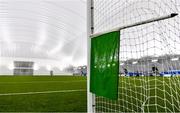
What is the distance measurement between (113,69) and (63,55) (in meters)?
31.1

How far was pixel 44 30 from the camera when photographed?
81.1 ft

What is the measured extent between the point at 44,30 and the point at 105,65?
2182 centimetres

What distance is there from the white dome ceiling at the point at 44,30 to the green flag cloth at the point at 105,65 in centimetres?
1375

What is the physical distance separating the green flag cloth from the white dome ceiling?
45.1 ft

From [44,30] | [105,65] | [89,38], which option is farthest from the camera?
[44,30]

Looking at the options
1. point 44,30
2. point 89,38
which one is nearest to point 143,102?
point 89,38

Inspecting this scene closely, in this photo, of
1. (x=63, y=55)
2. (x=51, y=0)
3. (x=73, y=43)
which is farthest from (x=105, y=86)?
(x=63, y=55)

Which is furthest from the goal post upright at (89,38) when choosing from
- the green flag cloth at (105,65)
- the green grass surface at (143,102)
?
the green grass surface at (143,102)

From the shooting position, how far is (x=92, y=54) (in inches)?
156

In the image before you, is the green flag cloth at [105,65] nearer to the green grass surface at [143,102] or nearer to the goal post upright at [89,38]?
the goal post upright at [89,38]

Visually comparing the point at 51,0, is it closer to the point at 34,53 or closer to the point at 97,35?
the point at 97,35

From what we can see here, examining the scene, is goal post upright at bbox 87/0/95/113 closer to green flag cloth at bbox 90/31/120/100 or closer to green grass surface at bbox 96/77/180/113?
green flag cloth at bbox 90/31/120/100

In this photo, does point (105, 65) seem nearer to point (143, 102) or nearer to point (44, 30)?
point (143, 102)

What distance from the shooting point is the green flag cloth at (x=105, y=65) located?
128 inches
